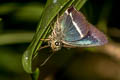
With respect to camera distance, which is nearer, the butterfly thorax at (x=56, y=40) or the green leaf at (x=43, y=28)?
the green leaf at (x=43, y=28)

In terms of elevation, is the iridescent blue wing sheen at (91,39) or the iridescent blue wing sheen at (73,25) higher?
the iridescent blue wing sheen at (73,25)

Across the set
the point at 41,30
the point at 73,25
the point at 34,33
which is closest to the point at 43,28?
the point at 41,30

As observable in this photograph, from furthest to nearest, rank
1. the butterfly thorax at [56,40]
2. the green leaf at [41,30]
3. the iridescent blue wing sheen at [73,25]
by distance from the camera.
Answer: the butterfly thorax at [56,40]
the iridescent blue wing sheen at [73,25]
the green leaf at [41,30]

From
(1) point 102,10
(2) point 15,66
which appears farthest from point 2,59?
(1) point 102,10

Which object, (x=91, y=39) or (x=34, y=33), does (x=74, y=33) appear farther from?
(x=34, y=33)

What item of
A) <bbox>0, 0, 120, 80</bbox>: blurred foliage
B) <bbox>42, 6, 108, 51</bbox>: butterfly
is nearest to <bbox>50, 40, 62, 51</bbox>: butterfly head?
<bbox>42, 6, 108, 51</bbox>: butterfly

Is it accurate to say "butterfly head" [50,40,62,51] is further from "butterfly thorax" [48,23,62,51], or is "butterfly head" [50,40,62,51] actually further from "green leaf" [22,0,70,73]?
"green leaf" [22,0,70,73]

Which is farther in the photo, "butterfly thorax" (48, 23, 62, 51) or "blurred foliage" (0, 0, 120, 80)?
"blurred foliage" (0, 0, 120, 80)

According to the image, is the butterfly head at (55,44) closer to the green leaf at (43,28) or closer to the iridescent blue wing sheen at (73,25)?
the iridescent blue wing sheen at (73,25)

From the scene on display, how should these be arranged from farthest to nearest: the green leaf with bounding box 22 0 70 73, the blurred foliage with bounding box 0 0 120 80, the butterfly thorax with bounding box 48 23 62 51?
the blurred foliage with bounding box 0 0 120 80 < the butterfly thorax with bounding box 48 23 62 51 < the green leaf with bounding box 22 0 70 73

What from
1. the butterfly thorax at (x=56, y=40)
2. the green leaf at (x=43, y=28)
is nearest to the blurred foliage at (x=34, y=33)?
the butterfly thorax at (x=56, y=40)
